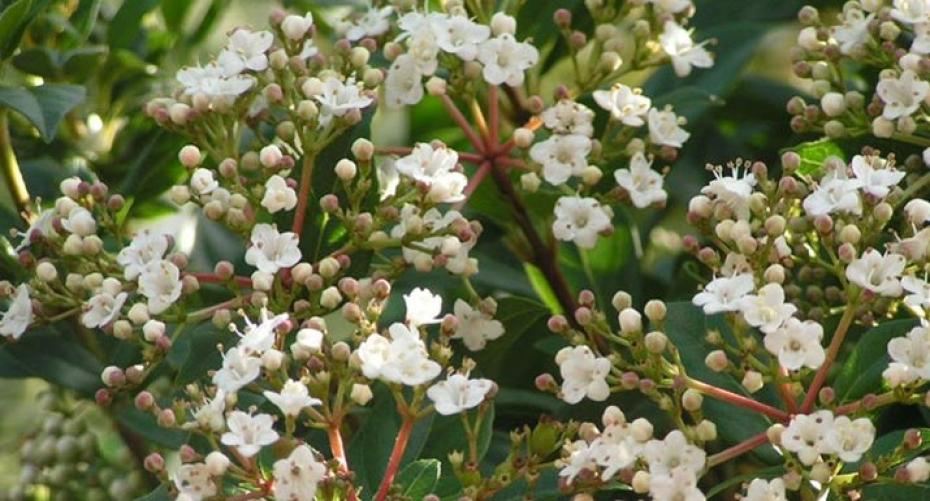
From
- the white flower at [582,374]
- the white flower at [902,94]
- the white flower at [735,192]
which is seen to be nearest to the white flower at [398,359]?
the white flower at [582,374]

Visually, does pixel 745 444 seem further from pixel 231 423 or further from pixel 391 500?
pixel 231 423

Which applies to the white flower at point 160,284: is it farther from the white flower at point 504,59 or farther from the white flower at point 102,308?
the white flower at point 504,59

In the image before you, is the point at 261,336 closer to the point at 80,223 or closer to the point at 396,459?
the point at 396,459

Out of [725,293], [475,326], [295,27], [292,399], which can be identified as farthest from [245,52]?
[725,293]

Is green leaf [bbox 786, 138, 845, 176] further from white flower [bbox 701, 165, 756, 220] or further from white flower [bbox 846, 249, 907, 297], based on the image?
white flower [bbox 846, 249, 907, 297]

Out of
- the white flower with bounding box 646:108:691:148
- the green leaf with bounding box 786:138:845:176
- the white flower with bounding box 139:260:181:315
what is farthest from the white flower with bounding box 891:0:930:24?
the white flower with bounding box 139:260:181:315

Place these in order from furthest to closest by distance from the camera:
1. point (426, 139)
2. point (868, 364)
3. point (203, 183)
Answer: point (426, 139)
point (203, 183)
point (868, 364)
